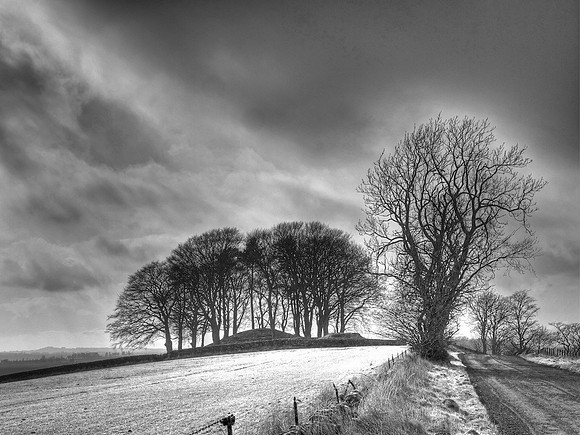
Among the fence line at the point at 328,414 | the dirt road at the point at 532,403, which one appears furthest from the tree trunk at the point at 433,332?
the fence line at the point at 328,414

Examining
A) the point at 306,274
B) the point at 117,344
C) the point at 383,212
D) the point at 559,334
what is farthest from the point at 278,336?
the point at 559,334

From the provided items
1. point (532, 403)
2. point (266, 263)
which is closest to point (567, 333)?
point (266, 263)

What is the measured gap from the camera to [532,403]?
34.1 ft

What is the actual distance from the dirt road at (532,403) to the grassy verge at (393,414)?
46 centimetres

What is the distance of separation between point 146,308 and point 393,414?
50.2 meters

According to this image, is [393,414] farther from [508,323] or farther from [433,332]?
[508,323]

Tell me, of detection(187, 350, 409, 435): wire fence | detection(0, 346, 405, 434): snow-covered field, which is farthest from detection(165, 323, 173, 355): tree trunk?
detection(187, 350, 409, 435): wire fence

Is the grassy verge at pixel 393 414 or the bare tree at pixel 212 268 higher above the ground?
the bare tree at pixel 212 268

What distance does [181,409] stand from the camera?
11.8m

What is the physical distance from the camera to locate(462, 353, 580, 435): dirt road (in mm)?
7922

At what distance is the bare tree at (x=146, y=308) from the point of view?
165 ft

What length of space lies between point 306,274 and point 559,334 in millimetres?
38605

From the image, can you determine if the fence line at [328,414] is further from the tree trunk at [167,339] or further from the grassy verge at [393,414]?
the tree trunk at [167,339]

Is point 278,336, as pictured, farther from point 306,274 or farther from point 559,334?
point 559,334
